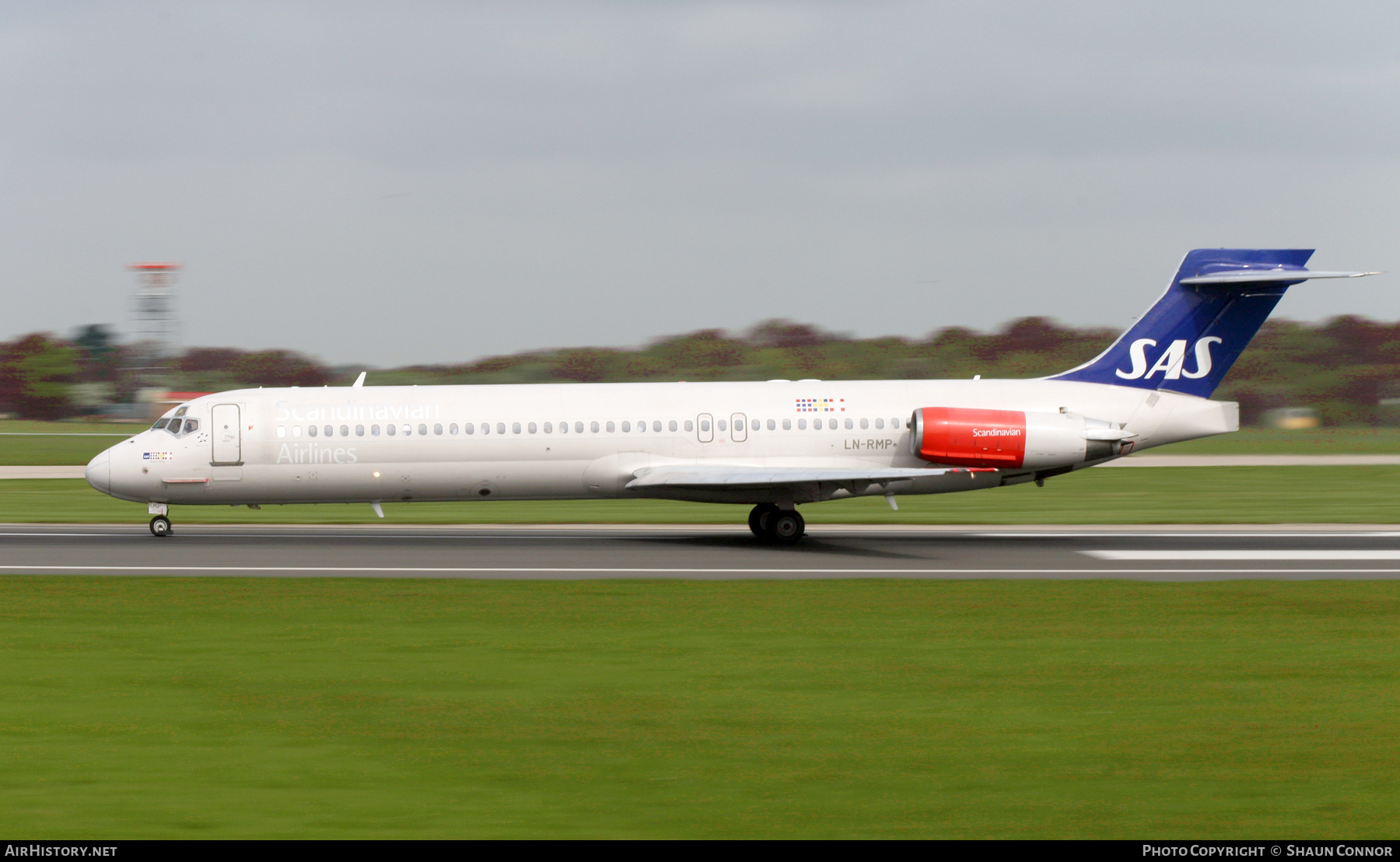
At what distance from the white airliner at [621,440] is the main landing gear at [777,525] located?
0.03 meters

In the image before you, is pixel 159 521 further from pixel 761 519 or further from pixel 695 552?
pixel 761 519

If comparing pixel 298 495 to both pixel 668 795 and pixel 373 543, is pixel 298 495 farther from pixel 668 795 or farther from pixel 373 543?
pixel 668 795

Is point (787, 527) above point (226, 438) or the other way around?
the other way around

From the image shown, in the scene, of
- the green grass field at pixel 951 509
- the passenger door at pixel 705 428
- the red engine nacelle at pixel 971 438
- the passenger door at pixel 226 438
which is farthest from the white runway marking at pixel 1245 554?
the passenger door at pixel 226 438

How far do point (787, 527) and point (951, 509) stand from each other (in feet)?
32.2

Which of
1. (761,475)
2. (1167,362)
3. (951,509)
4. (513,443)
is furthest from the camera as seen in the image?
(951,509)

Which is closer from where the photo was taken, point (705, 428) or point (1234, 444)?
point (705, 428)

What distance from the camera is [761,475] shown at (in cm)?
2206

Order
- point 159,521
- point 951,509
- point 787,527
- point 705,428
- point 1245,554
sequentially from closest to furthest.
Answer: point 1245,554, point 787,527, point 705,428, point 159,521, point 951,509

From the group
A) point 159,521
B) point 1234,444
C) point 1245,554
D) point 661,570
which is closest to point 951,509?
point 1245,554

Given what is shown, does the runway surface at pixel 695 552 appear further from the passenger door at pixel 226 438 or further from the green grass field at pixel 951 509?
the green grass field at pixel 951 509

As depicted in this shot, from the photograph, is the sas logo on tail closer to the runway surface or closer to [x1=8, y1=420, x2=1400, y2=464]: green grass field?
the runway surface

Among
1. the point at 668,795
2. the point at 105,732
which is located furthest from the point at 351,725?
the point at 668,795

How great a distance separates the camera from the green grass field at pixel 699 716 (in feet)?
24.0
